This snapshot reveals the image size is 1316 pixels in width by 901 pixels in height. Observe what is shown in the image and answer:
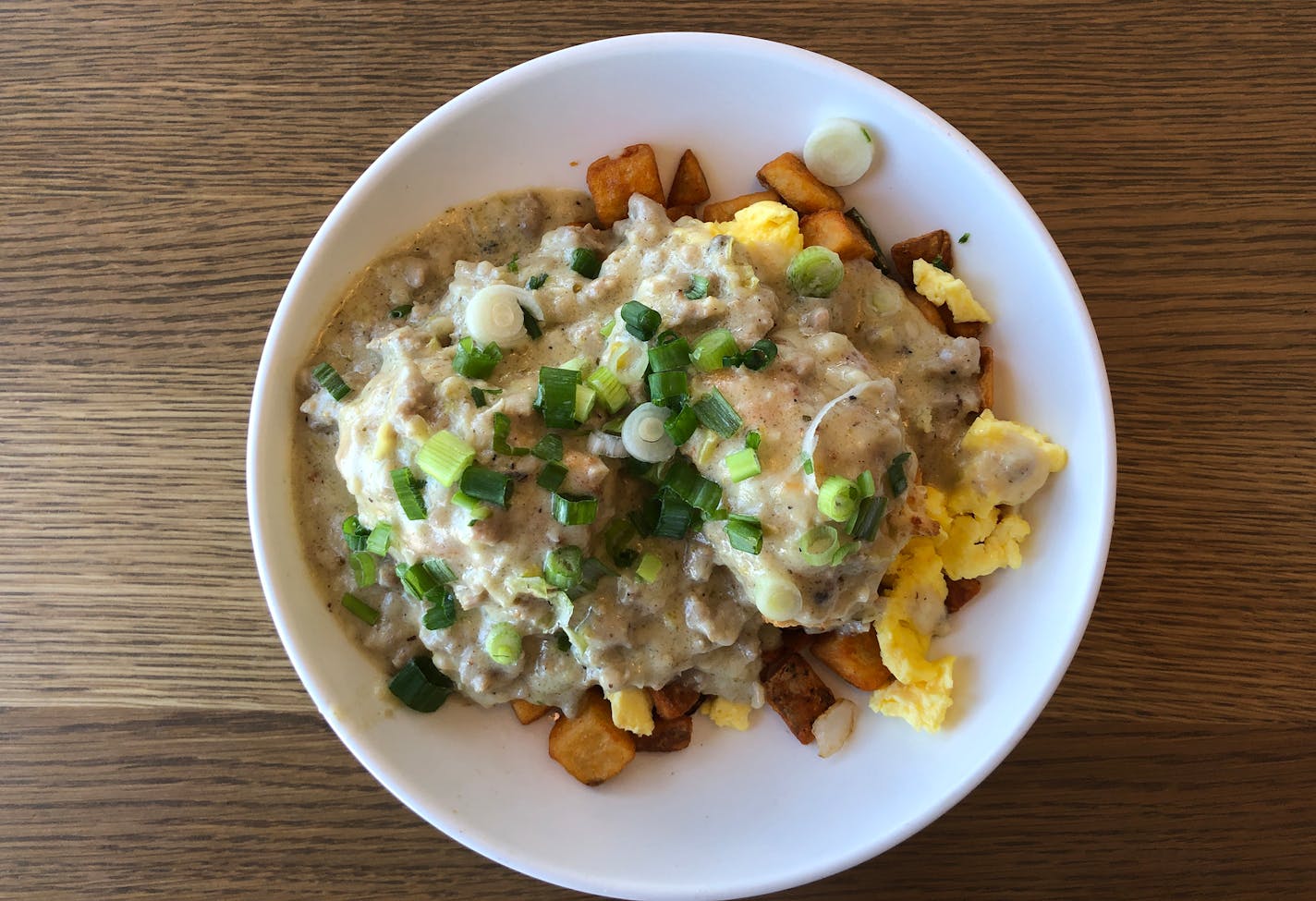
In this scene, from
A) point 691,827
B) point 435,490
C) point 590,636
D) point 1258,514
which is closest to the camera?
point 435,490

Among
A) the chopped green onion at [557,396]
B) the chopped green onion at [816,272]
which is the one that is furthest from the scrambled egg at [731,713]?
the chopped green onion at [816,272]

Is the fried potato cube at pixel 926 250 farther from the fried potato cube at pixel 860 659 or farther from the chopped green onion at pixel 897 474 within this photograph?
the fried potato cube at pixel 860 659

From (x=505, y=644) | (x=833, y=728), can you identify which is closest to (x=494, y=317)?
(x=505, y=644)

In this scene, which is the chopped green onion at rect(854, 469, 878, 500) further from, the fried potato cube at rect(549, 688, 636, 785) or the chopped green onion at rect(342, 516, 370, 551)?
the chopped green onion at rect(342, 516, 370, 551)

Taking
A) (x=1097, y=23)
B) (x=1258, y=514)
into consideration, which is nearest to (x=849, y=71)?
(x=1097, y=23)

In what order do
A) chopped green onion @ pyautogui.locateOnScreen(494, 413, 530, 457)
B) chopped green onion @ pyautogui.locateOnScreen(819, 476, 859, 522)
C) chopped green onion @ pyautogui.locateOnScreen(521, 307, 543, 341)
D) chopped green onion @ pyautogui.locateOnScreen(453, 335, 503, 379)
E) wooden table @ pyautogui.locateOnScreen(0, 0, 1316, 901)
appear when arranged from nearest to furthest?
chopped green onion @ pyautogui.locateOnScreen(819, 476, 859, 522) → chopped green onion @ pyautogui.locateOnScreen(494, 413, 530, 457) → chopped green onion @ pyautogui.locateOnScreen(453, 335, 503, 379) → chopped green onion @ pyautogui.locateOnScreen(521, 307, 543, 341) → wooden table @ pyautogui.locateOnScreen(0, 0, 1316, 901)

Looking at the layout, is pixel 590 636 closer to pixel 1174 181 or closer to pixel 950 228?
pixel 950 228

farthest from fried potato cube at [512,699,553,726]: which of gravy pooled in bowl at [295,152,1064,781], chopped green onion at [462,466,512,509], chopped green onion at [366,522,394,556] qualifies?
chopped green onion at [462,466,512,509]
